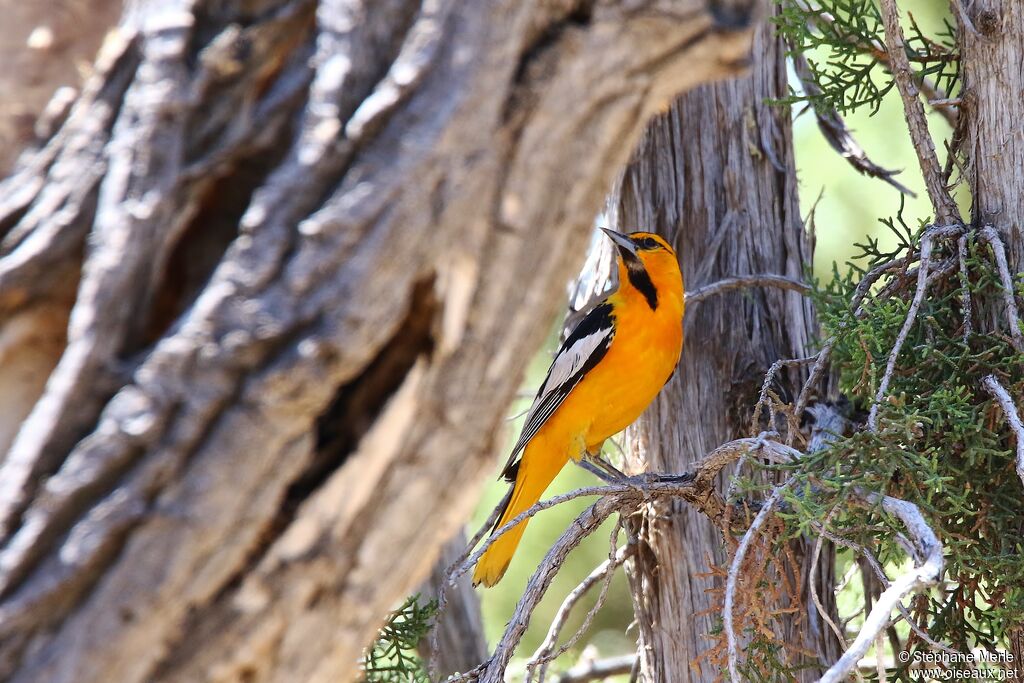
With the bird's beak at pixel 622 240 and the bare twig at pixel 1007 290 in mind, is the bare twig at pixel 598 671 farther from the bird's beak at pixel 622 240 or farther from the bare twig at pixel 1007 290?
the bare twig at pixel 1007 290

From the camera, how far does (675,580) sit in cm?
409

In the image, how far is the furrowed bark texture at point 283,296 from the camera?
118 centimetres

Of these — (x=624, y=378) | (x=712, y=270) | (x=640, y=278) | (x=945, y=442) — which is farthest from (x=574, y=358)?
(x=945, y=442)

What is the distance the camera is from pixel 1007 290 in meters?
2.82

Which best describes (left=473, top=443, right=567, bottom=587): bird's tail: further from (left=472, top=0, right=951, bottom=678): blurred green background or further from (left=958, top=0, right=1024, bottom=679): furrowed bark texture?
(left=958, top=0, right=1024, bottom=679): furrowed bark texture

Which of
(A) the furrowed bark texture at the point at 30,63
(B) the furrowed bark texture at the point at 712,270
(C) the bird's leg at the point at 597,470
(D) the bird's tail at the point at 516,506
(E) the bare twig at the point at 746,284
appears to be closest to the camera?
(A) the furrowed bark texture at the point at 30,63

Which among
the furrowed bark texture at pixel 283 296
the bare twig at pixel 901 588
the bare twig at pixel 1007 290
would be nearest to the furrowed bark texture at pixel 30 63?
the furrowed bark texture at pixel 283 296

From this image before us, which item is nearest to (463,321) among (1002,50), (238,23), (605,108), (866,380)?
(605,108)

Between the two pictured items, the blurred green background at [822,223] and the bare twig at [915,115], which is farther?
the blurred green background at [822,223]

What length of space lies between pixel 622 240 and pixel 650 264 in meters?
0.17

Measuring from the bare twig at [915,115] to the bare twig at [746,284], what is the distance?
79 cm

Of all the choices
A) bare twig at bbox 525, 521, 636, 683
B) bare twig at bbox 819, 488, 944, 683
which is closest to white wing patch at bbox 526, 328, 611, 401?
bare twig at bbox 525, 521, 636, 683

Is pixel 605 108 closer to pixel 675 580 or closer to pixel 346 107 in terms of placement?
pixel 346 107

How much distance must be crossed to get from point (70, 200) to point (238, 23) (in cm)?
33
